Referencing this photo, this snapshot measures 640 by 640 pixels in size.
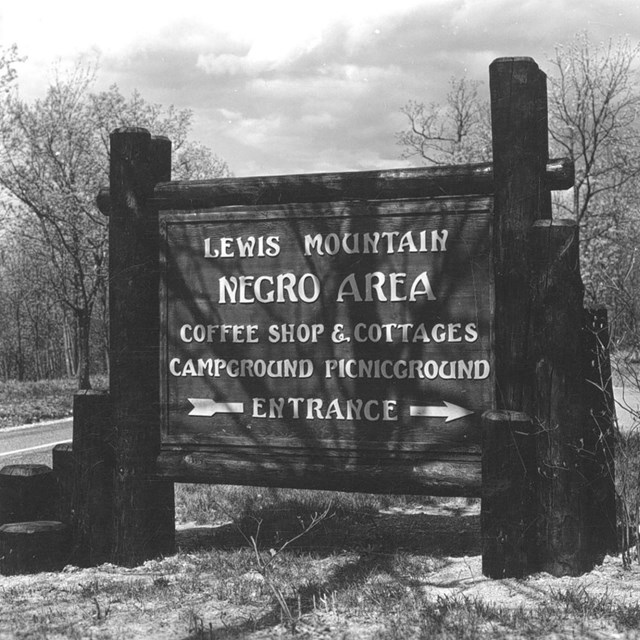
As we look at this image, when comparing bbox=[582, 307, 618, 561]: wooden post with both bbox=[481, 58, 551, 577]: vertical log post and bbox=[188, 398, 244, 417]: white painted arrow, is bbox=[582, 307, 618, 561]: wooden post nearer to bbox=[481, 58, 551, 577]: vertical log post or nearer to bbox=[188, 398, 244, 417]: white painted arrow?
bbox=[481, 58, 551, 577]: vertical log post

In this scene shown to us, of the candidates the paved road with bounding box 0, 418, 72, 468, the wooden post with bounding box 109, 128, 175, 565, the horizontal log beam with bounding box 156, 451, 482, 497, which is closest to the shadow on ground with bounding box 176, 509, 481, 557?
the wooden post with bounding box 109, 128, 175, 565

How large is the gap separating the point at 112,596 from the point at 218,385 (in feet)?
4.62

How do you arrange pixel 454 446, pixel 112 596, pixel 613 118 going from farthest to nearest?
pixel 613 118, pixel 454 446, pixel 112 596

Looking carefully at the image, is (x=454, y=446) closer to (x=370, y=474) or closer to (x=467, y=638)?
(x=370, y=474)

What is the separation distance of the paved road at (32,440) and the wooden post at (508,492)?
798cm

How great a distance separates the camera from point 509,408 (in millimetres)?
4641

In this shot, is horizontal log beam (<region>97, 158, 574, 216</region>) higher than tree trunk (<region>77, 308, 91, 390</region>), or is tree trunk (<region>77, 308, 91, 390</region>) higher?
horizontal log beam (<region>97, 158, 574, 216</region>)

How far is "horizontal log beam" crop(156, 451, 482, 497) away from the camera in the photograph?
4672 mm

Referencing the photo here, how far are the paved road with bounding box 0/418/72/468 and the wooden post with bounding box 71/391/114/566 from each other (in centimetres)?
608

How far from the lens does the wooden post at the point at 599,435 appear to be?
15.3 ft

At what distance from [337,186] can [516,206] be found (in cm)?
108

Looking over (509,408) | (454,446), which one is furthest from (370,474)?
(509,408)

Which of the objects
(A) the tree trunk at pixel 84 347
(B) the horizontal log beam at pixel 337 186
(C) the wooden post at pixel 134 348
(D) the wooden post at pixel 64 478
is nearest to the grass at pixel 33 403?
(A) the tree trunk at pixel 84 347

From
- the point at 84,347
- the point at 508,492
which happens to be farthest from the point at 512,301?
the point at 84,347
